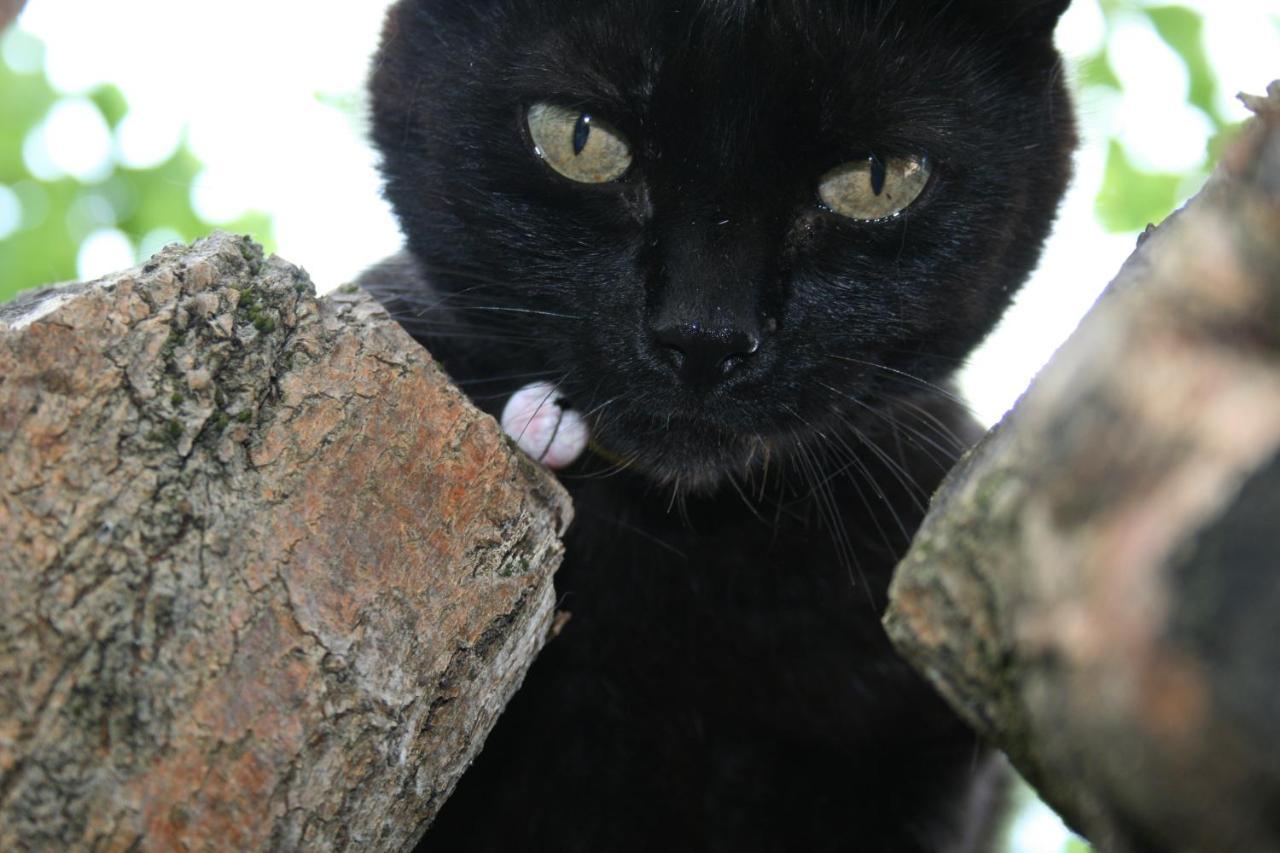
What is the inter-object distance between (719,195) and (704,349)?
0.22 meters

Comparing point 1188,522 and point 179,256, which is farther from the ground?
point 1188,522

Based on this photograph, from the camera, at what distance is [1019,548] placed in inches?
29.4

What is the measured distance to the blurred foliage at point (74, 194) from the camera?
313 cm

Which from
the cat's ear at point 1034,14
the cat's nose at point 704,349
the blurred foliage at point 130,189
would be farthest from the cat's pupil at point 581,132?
the blurred foliage at point 130,189

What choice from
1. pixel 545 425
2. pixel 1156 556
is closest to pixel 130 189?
pixel 545 425

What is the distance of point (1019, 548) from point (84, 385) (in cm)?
82

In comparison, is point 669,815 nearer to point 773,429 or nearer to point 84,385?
point 773,429

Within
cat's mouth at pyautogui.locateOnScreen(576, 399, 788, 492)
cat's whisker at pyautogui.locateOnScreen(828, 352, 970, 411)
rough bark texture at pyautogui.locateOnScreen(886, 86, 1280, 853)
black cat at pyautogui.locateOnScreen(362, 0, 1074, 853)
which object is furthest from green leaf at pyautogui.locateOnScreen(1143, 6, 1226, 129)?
rough bark texture at pyautogui.locateOnScreen(886, 86, 1280, 853)

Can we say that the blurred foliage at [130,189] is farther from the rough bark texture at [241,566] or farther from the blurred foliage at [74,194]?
the rough bark texture at [241,566]

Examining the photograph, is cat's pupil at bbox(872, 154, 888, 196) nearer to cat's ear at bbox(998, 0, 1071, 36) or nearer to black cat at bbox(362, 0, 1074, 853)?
black cat at bbox(362, 0, 1074, 853)

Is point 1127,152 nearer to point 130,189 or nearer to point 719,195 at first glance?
point 719,195

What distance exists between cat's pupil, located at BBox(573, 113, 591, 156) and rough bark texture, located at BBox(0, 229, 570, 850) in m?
0.49

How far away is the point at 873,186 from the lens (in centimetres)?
162

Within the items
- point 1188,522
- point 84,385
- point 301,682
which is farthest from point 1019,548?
point 84,385
